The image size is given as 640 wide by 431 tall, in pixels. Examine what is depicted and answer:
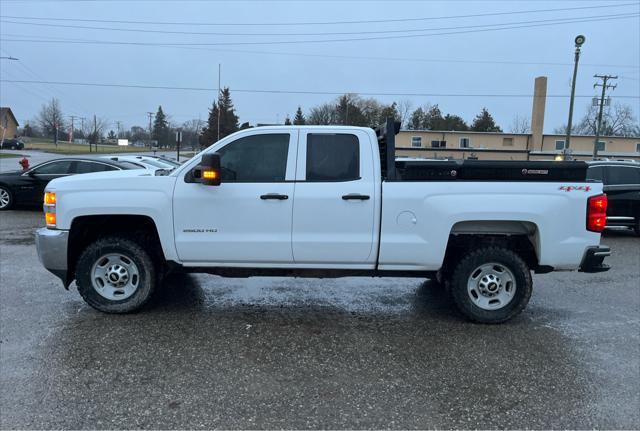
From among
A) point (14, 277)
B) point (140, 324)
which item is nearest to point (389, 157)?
point (140, 324)

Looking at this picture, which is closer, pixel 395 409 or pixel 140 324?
pixel 395 409

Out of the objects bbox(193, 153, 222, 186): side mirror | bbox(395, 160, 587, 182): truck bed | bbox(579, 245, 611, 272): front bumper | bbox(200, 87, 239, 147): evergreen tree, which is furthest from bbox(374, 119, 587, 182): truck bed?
bbox(200, 87, 239, 147): evergreen tree

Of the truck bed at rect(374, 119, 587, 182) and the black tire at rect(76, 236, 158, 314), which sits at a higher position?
the truck bed at rect(374, 119, 587, 182)

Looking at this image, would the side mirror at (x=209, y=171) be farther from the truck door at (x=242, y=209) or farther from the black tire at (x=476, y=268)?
the black tire at (x=476, y=268)

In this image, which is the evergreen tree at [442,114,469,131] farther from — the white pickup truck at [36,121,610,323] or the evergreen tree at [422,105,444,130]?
the white pickup truck at [36,121,610,323]

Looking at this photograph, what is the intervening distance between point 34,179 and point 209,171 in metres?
10.4

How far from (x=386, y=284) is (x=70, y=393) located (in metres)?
4.18

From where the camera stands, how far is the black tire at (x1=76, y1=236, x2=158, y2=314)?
520 centimetres

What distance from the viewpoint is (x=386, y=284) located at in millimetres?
6785

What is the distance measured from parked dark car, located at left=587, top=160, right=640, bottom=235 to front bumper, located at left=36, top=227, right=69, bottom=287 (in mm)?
10704

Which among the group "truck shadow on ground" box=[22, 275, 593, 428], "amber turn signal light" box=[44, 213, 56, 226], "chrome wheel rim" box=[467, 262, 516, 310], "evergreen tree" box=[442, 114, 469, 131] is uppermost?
"evergreen tree" box=[442, 114, 469, 131]

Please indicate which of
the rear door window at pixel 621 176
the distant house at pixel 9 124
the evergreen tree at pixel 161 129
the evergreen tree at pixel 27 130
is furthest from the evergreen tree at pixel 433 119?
the evergreen tree at pixel 27 130

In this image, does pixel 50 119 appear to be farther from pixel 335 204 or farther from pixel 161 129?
pixel 335 204

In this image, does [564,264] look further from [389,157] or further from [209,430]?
[209,430]
